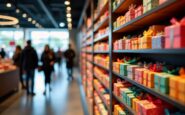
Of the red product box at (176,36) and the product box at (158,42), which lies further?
the product box at (158,42)

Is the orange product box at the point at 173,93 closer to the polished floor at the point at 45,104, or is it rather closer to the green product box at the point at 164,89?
the green product box at the point at 164,89

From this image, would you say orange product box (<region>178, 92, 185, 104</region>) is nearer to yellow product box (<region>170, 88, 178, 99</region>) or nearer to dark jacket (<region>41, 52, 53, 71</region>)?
yellow product box (<region>170, 88, 178, 99</region>)

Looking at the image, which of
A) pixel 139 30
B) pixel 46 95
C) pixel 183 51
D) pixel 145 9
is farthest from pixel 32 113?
pixel 183 51

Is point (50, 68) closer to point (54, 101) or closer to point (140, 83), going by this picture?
point (54, 101)

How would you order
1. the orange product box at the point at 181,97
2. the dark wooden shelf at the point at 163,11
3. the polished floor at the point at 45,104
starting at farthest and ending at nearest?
the polished floor at the point at 45,104 → the dark wooden shelf at the point at 163,11 → the orange product box at the point at 181,97

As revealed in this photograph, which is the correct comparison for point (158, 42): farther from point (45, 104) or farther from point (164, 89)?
point (45, 104)

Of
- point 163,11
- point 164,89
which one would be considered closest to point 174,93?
point 164,89

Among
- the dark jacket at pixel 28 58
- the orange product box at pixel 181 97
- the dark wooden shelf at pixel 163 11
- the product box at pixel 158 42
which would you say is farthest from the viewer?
the dark jacket at pixel 28 58

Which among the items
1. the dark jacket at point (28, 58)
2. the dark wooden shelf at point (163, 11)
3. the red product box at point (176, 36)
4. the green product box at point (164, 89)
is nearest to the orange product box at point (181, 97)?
the green product box at point (164, 89)

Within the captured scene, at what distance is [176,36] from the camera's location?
1104mm

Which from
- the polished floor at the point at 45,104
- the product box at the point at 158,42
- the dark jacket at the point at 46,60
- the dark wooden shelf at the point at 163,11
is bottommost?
the polished floor at the point at 45,104

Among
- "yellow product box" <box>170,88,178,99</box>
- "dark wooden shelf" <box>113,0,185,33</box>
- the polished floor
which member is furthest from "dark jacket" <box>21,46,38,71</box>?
"yellow product box" <box>170,88,178,99</box>

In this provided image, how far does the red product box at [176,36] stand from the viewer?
1065 mm

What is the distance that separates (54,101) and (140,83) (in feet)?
14.9
